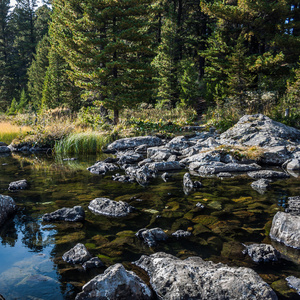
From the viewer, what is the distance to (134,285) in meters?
2.13

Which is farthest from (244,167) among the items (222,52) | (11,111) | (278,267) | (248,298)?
(11,111)

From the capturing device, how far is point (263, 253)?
2766 millimetres

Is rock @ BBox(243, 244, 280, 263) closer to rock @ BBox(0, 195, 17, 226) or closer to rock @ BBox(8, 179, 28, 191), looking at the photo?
rock @ BBox(0, 195, 17, 226)

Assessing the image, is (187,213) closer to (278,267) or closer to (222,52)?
(278,267)

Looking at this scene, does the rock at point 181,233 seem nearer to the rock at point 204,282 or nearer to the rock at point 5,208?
the rock at point 204,282

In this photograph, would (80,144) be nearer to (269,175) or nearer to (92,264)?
(269,175)

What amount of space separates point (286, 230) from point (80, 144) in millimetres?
8439

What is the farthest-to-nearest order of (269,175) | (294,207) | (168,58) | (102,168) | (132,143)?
(168,58), (132,143), (102,168), (269,175), (294,207)

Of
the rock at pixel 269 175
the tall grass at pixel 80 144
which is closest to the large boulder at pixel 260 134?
the rock at pixel 269 175

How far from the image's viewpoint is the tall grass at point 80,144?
33.0ft

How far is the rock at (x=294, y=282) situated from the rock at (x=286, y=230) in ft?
2.23

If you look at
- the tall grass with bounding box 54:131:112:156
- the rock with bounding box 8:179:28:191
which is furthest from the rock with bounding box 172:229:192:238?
the tall grass with bounding box 54:131:112:156

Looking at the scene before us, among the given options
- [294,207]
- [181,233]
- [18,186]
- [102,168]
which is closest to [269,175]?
[294,207]

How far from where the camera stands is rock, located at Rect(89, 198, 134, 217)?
157 inches
